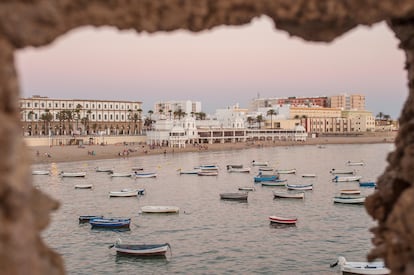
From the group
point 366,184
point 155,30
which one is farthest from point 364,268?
point 366,184

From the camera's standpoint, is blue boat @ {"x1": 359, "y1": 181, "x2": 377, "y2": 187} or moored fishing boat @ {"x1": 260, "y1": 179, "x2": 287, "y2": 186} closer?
moored fishing boat @ {"x1": 260, "y1": 179, "x2": 287, "y2": 186}

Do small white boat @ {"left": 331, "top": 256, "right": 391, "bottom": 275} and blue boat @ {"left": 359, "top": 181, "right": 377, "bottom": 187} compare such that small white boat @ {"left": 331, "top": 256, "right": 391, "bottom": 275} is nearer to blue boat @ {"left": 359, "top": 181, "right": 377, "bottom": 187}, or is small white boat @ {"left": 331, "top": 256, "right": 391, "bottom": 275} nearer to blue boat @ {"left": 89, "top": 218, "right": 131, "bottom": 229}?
blue boat @ {"left": 89, "top": 218, "right": 131, "bottom": 229}

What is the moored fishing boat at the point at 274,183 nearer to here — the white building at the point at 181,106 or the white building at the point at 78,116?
the white building at the point at 78,116

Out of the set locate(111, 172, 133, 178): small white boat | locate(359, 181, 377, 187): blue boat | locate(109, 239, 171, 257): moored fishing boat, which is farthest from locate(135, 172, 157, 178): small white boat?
locate(109, 239, 171, 257): moored fishing boat

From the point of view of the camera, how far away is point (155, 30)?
542 cm

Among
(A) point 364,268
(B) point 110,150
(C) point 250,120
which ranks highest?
(C) point 250,120

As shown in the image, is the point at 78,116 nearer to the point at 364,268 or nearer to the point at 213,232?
the point at 213,232

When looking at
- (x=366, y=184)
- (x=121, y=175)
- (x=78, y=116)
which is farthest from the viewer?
(x=78, y=116)

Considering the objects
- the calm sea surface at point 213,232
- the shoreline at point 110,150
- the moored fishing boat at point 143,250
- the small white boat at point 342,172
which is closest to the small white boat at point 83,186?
the calm sea surface at point 213,232

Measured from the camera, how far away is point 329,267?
66.8 feet

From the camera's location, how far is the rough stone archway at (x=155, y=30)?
4277mm

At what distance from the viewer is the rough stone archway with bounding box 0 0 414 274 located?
4.28 metres

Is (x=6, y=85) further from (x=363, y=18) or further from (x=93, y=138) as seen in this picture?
(x=93, y=138)

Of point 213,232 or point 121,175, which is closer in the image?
point 213,232
